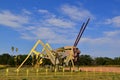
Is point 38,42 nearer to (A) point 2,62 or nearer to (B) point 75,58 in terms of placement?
(B) point 75,58

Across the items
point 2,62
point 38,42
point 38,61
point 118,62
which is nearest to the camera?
point 38,42

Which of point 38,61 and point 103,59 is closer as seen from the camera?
point 38,61

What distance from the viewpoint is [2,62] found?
526ft

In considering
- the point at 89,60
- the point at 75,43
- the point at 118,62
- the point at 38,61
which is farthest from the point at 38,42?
the point at 89,60

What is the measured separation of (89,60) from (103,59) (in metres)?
8.61

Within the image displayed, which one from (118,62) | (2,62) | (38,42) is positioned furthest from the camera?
(2,62)

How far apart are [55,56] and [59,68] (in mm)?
4893

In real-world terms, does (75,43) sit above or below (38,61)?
above

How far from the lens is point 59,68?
277 ft

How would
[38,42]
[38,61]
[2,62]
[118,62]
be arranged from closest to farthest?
[38,42] → [38,61] → [118,62] → [2,62]

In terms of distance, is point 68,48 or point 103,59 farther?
point 103,59

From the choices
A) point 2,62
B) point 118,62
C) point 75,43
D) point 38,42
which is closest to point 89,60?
point 118,62

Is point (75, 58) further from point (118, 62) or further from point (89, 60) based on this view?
point (89, 60)

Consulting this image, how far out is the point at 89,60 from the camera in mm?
165250
